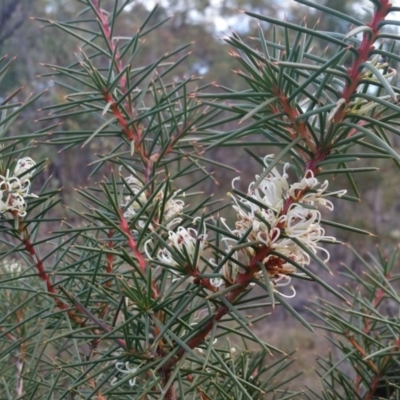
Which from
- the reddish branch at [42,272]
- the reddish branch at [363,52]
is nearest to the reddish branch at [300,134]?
the reddish branch at [363,52]

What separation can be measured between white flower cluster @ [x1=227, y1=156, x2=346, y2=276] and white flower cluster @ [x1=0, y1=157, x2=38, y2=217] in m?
0.15

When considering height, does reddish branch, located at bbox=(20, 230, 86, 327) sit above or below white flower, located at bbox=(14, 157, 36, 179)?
below

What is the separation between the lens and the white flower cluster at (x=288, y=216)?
1.00 feet

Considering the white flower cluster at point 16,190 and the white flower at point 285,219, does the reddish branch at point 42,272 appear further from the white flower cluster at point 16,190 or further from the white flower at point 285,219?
the white flower at point 285,219

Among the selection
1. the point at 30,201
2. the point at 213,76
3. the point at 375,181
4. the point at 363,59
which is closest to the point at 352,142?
the point at 363,59

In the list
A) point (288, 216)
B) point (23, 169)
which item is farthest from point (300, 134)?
point (23, 169)

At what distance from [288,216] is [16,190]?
0.19 metres

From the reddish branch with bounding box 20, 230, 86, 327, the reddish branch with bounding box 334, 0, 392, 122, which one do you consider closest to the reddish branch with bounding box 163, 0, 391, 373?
the reddish branch with bounding box 334, 0, 392, 122

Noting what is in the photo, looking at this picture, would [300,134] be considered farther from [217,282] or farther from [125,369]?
[125,369]

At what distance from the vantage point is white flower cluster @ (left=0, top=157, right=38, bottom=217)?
14.1 inches

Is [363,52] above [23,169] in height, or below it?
above

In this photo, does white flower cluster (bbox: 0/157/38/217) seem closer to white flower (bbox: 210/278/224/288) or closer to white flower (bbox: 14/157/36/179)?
white flower (bbox: 14/157/36/179)

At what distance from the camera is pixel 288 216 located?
0.30 m

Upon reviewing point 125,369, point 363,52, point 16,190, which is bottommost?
point 125,369
